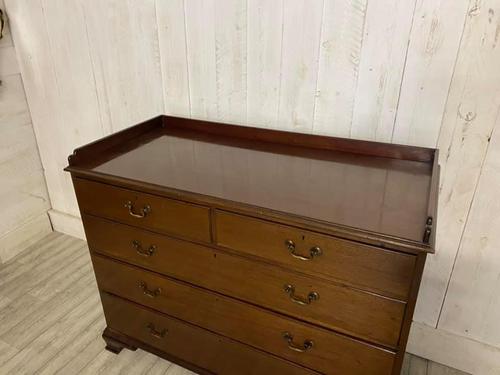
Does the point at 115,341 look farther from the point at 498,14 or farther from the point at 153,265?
the point at 498,14

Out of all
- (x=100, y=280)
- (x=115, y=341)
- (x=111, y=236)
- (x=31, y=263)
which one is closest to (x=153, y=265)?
(x=111, y=236)

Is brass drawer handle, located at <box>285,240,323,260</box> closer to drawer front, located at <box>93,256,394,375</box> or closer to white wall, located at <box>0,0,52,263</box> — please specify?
drawer front, located at <box>93,256,394,375</box>

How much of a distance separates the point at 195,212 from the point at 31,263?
1.55m

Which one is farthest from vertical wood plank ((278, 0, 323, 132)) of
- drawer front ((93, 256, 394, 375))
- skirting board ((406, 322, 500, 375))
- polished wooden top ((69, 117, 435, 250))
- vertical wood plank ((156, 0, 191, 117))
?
skirting board ((406, 322, 500, 375))

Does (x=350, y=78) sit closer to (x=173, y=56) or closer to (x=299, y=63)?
(x=299, y=63)

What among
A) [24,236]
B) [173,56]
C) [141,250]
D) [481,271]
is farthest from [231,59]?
[24,236]

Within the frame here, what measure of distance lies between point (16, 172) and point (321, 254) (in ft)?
6.28

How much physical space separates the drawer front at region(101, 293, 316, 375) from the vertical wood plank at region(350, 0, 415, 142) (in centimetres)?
84

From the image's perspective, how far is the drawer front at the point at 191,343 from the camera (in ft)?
4.26

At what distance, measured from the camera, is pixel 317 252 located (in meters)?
1.02

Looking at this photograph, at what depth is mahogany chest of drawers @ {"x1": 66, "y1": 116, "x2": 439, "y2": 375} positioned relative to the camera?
100 cm

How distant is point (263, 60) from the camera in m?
1.47

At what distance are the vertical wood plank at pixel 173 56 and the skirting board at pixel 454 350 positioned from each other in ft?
4.45

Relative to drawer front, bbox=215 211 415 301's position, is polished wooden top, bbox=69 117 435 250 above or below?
above
